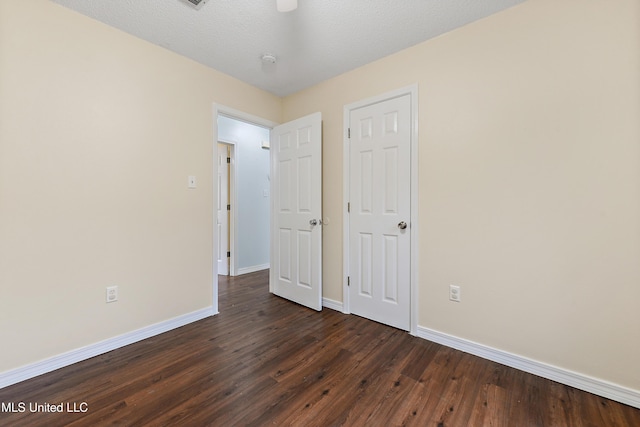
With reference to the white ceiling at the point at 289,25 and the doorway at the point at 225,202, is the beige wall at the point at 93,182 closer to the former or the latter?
the white ceiling at the point at 289,25

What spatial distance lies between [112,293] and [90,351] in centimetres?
41

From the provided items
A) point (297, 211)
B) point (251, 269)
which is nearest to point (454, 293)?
point (297, 211)

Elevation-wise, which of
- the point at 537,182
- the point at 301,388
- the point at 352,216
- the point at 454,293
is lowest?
the point at 301,388

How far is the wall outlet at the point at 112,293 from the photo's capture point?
2.00m

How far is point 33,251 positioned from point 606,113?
3.64 m

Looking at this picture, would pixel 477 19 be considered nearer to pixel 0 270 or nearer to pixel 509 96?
pixel 509 96

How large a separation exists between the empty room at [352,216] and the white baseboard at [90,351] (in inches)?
0.4

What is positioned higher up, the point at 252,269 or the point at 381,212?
the point at 381,212

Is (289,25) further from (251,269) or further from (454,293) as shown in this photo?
(251,269)

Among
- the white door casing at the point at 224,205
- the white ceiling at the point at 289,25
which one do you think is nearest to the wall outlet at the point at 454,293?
the white ceiling at the point at 289,25

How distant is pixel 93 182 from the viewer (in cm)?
194

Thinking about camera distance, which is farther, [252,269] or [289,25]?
[252,269]

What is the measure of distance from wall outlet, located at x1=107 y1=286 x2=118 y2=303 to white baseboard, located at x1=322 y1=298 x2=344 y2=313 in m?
1.89

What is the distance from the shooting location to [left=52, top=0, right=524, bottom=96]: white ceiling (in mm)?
1800
